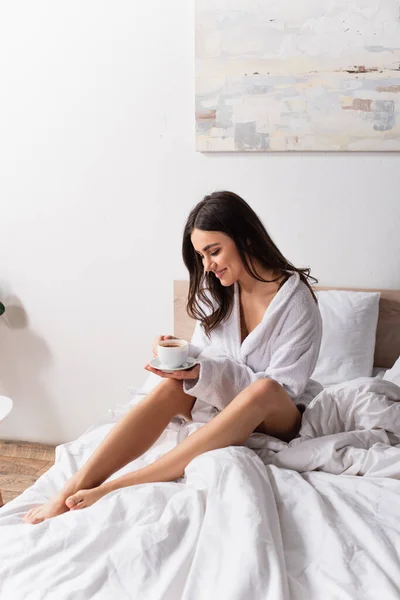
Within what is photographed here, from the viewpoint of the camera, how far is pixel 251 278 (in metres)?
2.04

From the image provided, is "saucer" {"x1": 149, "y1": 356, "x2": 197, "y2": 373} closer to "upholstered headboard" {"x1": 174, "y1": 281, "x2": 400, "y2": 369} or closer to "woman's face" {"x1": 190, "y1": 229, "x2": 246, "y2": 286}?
"woman's face" {"x1": 190, "y1": 229, "x2": 246, "y2": 286}

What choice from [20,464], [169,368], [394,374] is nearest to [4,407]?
[20,464]

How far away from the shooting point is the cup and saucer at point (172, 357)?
1.78 metres

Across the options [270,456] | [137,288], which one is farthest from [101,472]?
[137,288]

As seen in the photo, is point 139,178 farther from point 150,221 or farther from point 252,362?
point 252,362

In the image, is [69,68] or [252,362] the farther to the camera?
[69,68]

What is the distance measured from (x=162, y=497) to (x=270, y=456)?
0.36 metres

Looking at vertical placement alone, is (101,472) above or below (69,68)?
below

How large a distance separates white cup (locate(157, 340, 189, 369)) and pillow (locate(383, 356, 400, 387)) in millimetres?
781

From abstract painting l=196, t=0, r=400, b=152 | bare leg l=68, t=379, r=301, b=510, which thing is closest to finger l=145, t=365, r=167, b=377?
bare leg l=68, t=379, r=301, b=510

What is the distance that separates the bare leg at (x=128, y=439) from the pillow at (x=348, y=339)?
2.04ft

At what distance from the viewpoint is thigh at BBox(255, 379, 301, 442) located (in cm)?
175

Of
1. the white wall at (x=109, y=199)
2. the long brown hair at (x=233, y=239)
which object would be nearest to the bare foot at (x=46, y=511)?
the long brown hair at (x=233, y=239)

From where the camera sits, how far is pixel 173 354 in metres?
1.78
